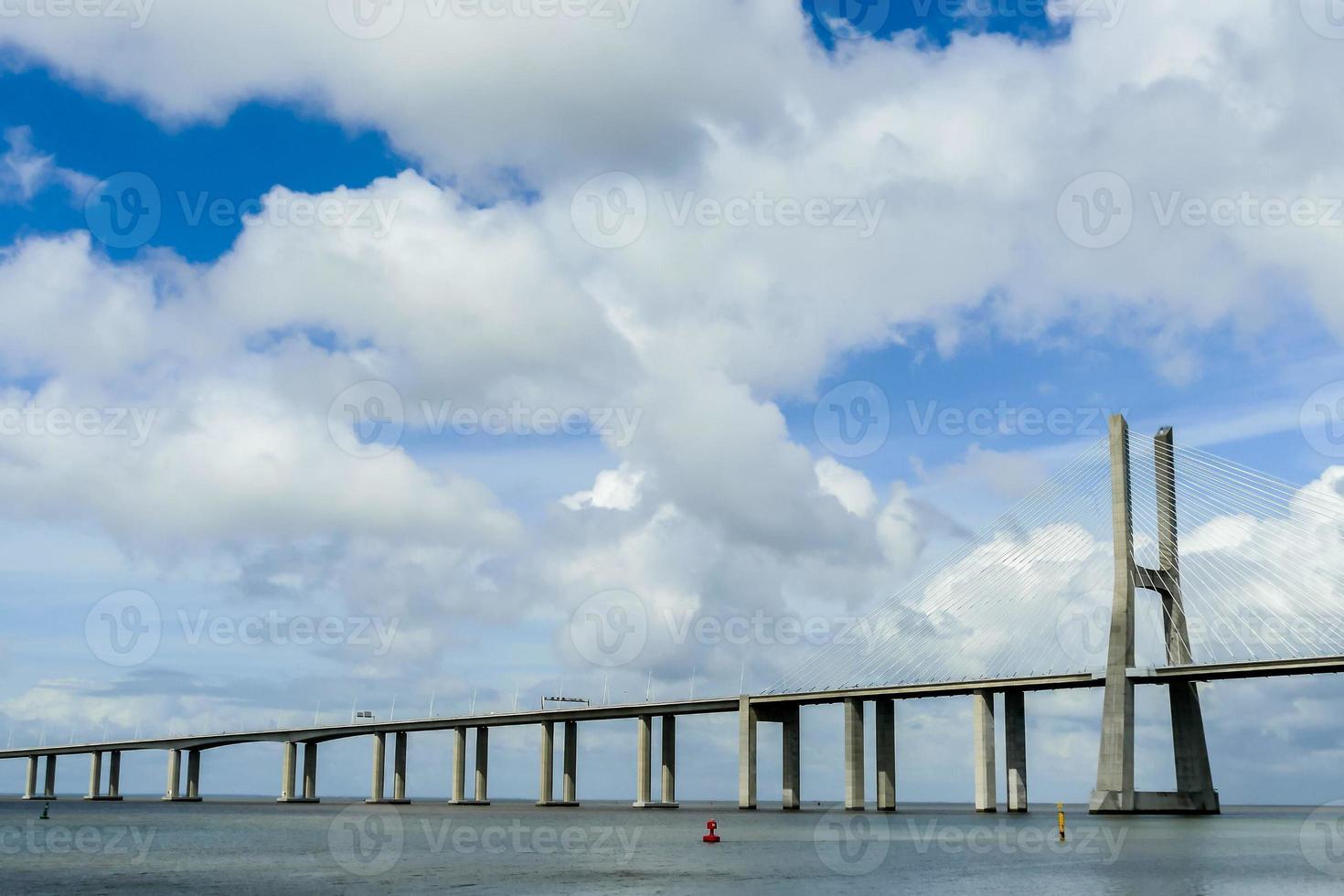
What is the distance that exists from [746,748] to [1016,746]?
26134 mm

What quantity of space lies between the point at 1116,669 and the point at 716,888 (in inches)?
2342

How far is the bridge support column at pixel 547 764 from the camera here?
154 meters

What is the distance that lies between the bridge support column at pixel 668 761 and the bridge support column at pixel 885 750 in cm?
2415

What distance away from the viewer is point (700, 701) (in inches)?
5315

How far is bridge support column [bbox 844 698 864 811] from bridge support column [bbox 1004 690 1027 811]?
1324 cm

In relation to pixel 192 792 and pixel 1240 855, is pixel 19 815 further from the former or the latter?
pixel 1240 855

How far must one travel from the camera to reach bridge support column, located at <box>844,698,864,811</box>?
124 m

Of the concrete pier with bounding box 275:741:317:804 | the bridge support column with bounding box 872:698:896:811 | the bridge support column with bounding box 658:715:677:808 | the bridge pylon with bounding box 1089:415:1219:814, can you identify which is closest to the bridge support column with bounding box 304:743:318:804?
the concrete pier with bounding box 275:741:317:804

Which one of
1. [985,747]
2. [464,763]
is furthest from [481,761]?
[985,747]

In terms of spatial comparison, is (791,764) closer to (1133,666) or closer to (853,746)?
(853,746)

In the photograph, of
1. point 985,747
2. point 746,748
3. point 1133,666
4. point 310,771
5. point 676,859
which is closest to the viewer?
point 676,859

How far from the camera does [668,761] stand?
146250 mm

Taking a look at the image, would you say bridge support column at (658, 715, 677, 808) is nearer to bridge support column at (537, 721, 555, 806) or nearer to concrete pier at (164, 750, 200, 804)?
bridge support column at (537, 721, 555, 806)

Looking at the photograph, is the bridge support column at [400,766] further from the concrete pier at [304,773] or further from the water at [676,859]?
the water at [676,859]
